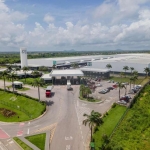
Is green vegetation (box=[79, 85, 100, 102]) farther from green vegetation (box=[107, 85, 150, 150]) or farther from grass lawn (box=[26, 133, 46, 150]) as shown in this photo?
grass lawn (box=[26, 133, 46, 150])

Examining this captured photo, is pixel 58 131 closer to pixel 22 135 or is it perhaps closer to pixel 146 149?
pixel 22 135

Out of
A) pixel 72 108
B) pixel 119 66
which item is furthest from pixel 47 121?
pixel 119 66

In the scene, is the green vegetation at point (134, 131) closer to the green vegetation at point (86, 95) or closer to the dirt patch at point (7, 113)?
the green vegetation at point (86, 95)

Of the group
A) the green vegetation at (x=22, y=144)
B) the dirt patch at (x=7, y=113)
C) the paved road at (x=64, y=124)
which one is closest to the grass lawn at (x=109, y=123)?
the paved road at (x=64, y=124)

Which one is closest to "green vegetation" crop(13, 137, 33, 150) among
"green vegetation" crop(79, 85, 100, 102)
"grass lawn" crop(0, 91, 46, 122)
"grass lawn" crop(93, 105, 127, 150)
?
"grass lawn" crop(0, 91, 46, 122)

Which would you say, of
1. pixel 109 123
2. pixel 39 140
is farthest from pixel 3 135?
pixel 109 123

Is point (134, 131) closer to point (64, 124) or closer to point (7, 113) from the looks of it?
point (64, 124)
